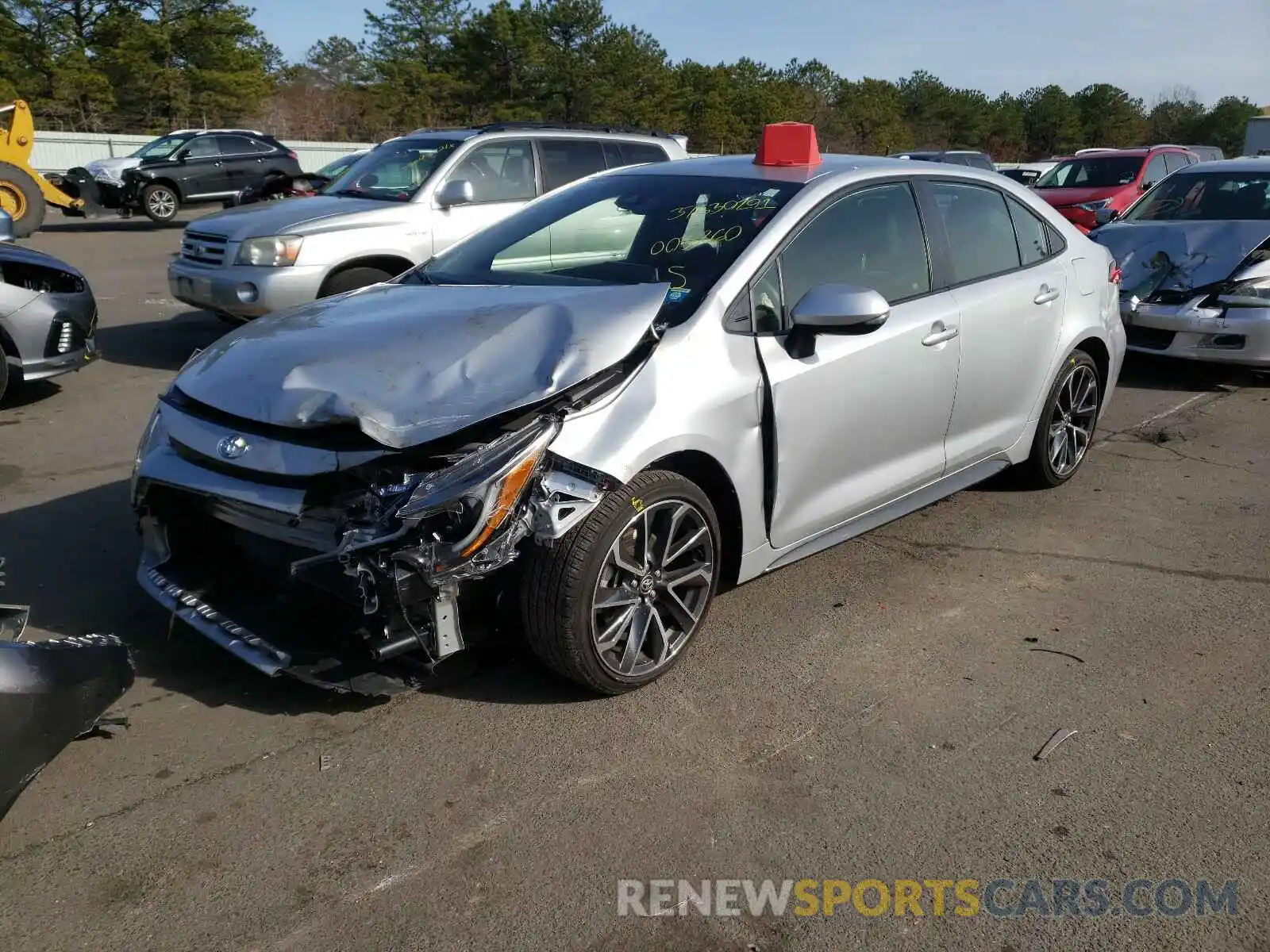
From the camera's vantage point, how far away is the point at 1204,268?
27.7 feet

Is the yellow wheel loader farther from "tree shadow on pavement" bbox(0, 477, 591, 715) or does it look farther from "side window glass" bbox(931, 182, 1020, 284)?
"side window glass" bbox(931, 182, 1020, 284)

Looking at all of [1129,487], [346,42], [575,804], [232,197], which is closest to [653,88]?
[346,42]

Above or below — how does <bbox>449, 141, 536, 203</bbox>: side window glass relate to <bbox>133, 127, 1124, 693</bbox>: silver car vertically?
above

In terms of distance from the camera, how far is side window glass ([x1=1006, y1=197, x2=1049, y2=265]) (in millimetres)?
5242

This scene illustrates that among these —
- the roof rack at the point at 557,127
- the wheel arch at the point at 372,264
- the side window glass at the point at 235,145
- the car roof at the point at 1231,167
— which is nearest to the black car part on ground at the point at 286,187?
the side window glass at the point at 235,145

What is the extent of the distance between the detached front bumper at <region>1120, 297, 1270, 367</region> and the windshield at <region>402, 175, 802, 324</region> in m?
4.76

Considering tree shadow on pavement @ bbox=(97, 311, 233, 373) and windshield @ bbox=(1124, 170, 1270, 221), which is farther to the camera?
windshield @ bbox=(1124, 170, 1270, 221)

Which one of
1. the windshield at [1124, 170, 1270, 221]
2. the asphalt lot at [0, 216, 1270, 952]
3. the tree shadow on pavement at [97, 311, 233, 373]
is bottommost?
the asphalt lot at [0, 216, 1270, 952]

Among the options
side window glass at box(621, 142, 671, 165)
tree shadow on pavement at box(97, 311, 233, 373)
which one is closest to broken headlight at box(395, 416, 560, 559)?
tree shadow on pavement at box(97, 311, 233, 373)

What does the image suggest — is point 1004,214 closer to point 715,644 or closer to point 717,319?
point 717,319

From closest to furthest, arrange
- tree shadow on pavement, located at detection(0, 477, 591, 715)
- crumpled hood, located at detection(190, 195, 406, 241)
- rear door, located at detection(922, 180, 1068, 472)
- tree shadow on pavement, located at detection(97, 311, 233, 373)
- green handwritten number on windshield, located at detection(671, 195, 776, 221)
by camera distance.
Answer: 1. tree shadow on pavement, located at detection(0, 477, 591, 715)
2. green handwritten number on windshield, located at detection(671, 195, 776, 221)
3. rear door, located at detection(922, 180, 1068, 472)
4. crumpled hood, located at detection(190, 195, 406, 241)
5. tree shadow on pavement, located at detection(97, 311, 233, 373)

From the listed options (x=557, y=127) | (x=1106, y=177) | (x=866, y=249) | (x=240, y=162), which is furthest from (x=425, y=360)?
(x=240, y=162)

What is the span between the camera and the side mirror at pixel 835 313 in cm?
374

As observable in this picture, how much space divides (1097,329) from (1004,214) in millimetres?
921
